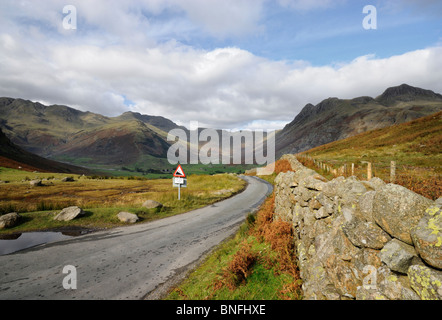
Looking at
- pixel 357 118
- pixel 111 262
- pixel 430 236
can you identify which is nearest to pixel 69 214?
pixel 111 262

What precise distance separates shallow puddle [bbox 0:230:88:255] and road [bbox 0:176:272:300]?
2.39 feet

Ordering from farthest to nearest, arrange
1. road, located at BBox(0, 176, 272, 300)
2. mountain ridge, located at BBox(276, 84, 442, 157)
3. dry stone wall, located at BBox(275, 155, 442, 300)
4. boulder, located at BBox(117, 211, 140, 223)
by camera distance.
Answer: mountain ridge, located at BBox(276, 84, 442, 157) < boulder, located at BBox(117, 211, 140, 223) < road, located at BBox(0, 176, 272, 300) < dry stone wall, located at BBox(275, 155, 442, 300)

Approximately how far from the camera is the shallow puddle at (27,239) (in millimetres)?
10084

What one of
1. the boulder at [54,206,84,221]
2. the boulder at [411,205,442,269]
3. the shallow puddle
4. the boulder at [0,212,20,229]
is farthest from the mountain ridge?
the boulder at [0,212,20,229]

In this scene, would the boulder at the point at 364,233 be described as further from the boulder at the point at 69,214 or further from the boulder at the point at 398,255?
the boulder at the point at 69,214

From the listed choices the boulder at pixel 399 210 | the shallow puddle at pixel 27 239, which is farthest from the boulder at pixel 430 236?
the shallow puddle at pixel 27 239

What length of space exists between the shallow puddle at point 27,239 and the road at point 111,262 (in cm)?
73

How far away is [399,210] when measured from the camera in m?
3.31

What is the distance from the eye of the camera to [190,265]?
8680mm

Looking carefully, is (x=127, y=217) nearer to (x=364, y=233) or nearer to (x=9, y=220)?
(x=9, y=220)

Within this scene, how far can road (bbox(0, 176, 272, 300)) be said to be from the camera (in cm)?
682

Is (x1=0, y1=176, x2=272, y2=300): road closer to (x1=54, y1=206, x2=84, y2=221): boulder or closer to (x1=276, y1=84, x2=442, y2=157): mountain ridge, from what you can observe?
(x1=54, y1=206, x2=84, y2=221): boulder
